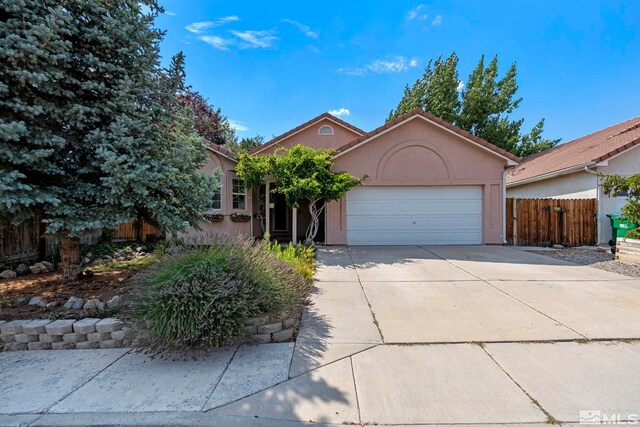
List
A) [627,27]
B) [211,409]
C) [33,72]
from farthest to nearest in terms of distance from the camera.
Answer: [627,27]
[33,72]
[211,409]

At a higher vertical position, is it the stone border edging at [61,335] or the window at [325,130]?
the window at [325,130]

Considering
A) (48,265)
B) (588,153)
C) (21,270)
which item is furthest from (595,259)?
(21,270)

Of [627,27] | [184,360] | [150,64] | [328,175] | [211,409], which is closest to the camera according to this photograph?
[211,409]

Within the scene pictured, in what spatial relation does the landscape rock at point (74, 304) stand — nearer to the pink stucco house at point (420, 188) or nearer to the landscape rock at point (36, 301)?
the landscape rock at point (36, 301)

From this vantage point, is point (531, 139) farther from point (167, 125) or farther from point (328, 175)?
point (167, 125)

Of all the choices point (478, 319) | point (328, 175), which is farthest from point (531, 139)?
point (478, 319)

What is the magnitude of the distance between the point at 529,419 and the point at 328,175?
26.1 feet

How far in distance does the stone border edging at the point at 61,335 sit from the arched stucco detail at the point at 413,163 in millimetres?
8878

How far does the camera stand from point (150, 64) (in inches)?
198

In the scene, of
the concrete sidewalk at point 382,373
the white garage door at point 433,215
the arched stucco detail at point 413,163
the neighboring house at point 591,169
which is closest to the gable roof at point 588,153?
the neighboring house at point 591,169

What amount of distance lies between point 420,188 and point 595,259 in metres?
5.34

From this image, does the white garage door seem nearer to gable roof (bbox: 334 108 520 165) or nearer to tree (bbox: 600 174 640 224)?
gable roof (bbox: 334 108 520 165)

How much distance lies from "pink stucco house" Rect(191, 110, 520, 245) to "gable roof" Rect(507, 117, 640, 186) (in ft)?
11.8

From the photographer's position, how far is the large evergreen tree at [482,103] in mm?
20800
